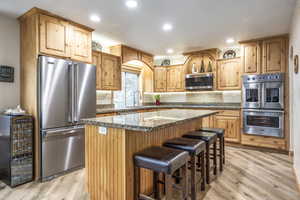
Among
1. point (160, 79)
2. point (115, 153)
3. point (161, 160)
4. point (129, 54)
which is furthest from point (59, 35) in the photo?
point (160, 79)

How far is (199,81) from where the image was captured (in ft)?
17.9

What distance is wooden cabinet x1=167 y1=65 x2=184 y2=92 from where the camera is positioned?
5.92m

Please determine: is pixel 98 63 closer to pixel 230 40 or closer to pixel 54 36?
pixel 54 36

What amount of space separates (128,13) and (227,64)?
3.17m

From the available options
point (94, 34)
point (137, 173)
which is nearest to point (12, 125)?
point (137, 173)

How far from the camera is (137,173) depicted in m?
1.91

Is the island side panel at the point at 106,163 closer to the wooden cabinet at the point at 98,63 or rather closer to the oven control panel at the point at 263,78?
the wooden cabinet at the point at 98,63

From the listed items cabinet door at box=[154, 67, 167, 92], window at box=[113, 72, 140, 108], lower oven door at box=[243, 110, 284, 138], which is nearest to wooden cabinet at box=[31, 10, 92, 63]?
window at box=[113, 72, 140, 108]

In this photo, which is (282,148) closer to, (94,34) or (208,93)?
(208,93)

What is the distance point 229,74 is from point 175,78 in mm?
1693

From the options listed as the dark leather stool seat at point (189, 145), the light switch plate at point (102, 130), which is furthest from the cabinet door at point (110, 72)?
the dark leather stool seat at point (189, 145)

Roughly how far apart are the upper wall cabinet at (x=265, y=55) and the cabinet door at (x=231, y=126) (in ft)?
4.04

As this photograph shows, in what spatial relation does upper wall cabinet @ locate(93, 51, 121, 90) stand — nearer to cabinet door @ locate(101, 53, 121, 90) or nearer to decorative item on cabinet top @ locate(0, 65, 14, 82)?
cabinet door @ locate(101, 53, 121, 90)

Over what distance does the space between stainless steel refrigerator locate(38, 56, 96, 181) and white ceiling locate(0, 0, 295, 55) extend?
2.82 feet
